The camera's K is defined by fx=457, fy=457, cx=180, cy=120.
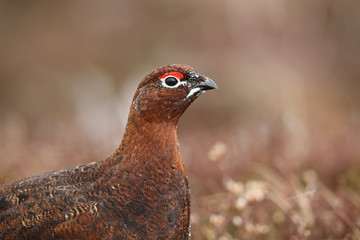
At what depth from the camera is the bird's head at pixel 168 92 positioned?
11.5 ft

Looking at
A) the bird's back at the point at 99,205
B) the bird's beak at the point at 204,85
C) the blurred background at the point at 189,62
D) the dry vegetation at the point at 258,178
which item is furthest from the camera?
the blurred background at the point at 189,62

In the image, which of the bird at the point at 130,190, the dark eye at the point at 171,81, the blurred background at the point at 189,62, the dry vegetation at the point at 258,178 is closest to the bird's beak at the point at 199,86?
the bird at the point at 130,190

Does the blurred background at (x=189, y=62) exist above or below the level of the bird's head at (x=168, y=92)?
above

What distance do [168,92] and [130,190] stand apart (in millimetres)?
799

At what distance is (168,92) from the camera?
3506 mm

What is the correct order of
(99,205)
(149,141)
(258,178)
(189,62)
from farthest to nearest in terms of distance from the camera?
(189,62), (258,178), (149,141), (99,205)

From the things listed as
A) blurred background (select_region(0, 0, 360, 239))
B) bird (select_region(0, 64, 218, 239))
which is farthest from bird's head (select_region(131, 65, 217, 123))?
blurred background (select_region(0, 0, 360, 239))

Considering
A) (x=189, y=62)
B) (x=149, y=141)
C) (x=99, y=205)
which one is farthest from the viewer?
(x=189, y=62)

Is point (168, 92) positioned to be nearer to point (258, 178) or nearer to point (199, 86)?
point (199, 86)

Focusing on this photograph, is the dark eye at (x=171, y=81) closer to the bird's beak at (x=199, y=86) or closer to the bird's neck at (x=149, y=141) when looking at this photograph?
the bird's beak at (x=199, y=86)

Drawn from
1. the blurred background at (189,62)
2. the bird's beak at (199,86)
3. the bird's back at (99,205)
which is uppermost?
the blurred background at (189,62)

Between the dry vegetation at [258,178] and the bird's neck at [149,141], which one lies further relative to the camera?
the dry vegetation at [258,178]

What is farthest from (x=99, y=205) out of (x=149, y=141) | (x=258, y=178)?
(x=258, y=178)

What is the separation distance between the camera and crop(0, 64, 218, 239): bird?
3102 millimetres
